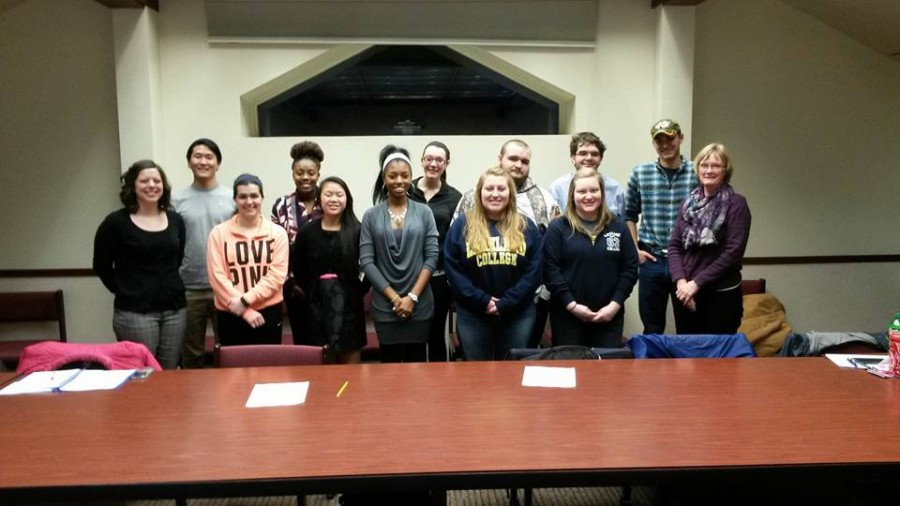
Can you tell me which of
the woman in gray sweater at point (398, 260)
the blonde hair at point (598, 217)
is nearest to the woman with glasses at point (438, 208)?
the woman in gray sweater at point (398, 260)

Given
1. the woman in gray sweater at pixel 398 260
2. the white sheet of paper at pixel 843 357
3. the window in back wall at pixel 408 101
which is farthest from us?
the window in back wall at pixel 408 101

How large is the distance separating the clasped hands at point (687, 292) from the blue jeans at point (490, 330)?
767mm

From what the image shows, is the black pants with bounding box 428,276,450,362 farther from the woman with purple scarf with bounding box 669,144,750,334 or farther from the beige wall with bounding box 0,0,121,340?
the beige wall with bounding box 0,0,121,340

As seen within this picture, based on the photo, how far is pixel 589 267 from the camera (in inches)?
119

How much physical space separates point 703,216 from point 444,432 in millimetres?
1980

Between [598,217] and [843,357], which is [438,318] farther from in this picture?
[843,357]

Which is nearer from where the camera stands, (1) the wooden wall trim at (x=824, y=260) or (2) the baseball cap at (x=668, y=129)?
(2) the baseball cap at (x=668, y=129)

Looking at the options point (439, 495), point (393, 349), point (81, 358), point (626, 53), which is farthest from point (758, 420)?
point (626, 53)

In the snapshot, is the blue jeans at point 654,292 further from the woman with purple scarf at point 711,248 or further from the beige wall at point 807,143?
the beige wall at point 807,143

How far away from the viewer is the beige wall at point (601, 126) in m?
4.38

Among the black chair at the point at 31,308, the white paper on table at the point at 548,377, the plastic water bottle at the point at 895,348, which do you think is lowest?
the black chair at the point at 31,308

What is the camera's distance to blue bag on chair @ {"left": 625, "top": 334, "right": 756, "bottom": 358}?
2.61 metres

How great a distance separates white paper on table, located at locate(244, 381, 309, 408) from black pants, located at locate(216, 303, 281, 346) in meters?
0.88

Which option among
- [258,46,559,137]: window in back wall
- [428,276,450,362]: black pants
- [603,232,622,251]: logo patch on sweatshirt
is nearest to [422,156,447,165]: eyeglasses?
[428,276,450,362]: black pants
